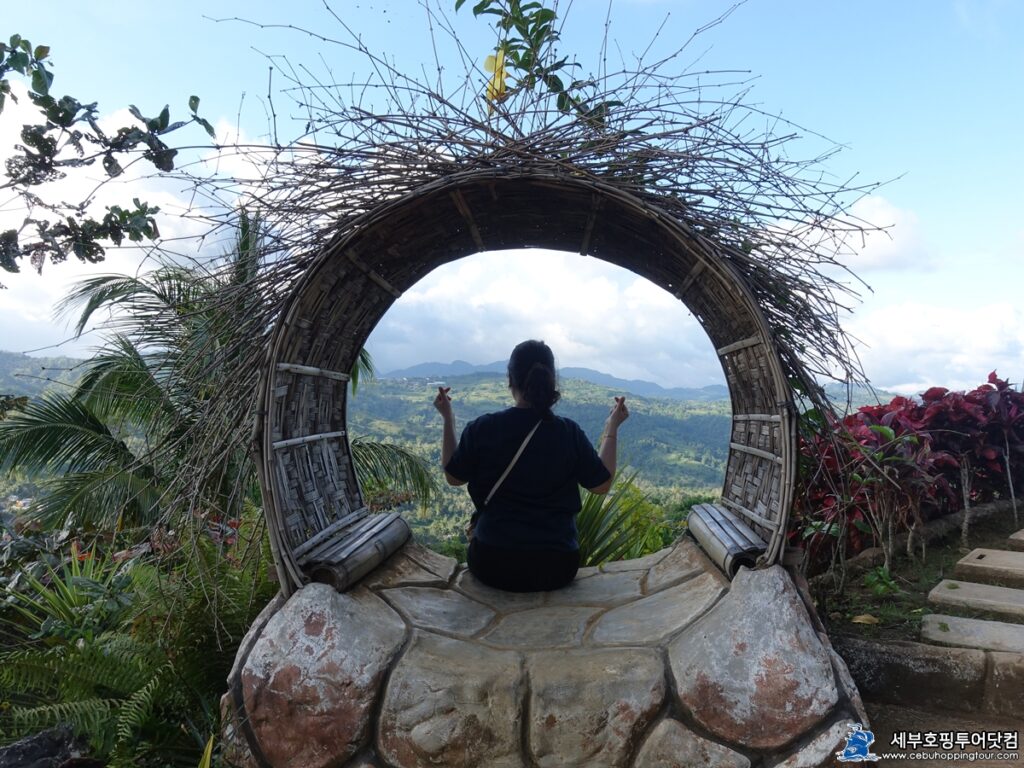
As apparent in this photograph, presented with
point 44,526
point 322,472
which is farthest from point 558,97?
point 44,526

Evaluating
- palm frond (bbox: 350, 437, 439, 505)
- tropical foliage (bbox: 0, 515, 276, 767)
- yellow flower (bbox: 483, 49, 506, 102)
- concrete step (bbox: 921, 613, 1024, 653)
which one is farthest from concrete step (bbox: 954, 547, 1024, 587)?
palm frond (bbox: 350, 437, 439, 505)

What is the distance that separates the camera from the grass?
11.2ft

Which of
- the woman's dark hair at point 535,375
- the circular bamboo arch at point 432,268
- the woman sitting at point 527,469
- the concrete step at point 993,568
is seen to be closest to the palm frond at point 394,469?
the circular bamboo arch at point 432,268

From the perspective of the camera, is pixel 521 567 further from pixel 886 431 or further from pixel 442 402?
pixel 886 431

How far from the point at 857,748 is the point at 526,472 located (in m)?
1.84

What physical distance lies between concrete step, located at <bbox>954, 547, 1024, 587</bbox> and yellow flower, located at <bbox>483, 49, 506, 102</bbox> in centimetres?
375

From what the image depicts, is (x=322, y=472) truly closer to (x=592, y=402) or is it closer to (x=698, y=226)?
(x=698, y=226)

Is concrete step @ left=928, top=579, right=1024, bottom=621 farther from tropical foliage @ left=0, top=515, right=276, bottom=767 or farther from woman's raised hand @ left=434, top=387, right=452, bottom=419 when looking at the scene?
tropical foliage @ left=0, top=515, right=276, bottom=767

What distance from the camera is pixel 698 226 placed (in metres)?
3.20

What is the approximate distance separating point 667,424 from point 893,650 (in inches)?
702

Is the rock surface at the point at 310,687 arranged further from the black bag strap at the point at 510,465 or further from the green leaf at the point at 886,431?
the green leaf at the point at 886,431

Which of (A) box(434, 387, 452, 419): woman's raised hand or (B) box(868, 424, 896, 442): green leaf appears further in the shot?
(B) box(868, 424, 896, 442): green leaf

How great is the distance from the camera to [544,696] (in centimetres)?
267

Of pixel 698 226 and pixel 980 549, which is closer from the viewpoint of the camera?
pixel 698 226
